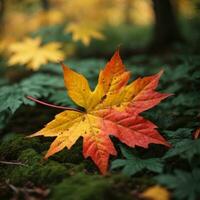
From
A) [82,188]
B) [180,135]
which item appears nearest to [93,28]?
[180,135]

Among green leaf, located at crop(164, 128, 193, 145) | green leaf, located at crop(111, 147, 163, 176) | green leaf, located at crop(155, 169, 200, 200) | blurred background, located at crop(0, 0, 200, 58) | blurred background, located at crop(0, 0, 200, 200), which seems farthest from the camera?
blurred background, located at crop(0, 0, 200, 58)

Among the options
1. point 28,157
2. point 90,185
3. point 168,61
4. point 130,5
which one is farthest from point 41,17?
point 130,5

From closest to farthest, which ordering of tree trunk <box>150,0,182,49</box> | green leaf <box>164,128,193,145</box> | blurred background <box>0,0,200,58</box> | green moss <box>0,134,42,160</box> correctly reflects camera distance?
green leaf <box>164,128,193,145</box>, green moss <box>0,134,42,160</box>, blurred background <box>0,0,200,58</box>, tree trunk <box>150,0,182,49</box>

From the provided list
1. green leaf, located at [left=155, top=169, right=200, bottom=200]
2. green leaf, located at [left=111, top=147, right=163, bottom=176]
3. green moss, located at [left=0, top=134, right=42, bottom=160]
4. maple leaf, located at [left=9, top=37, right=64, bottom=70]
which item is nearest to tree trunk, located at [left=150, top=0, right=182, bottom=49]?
maple leaf, located at [left=9, top=37, right=64, bottom=70]

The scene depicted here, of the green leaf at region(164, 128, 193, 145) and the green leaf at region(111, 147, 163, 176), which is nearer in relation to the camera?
the green leaf at region(111, 147, 163, 176)

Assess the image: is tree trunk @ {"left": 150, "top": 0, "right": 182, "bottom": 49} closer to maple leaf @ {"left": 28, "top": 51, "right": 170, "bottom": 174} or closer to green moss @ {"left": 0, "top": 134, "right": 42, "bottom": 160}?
maple leaf @ {"left": 28, "top": 51, "right": 170, "bottom": 174}
